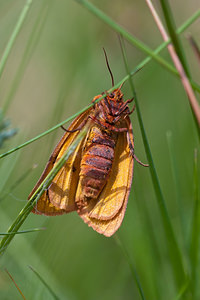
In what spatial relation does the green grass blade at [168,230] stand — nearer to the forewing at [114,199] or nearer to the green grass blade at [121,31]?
the green grass blade at [121,31]

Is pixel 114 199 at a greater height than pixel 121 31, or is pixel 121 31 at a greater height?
pixel 121 31

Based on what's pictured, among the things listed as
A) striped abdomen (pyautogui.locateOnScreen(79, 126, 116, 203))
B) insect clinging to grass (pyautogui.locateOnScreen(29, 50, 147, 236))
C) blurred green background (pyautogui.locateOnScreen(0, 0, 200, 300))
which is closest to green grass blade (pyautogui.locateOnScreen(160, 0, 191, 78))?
blurred green background (pyautogui.locateOnScreen(0, 0, 200, 300))

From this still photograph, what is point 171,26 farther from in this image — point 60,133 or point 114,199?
point 60,133

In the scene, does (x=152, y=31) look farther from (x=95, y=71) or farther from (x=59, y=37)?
(x=95, y=71)

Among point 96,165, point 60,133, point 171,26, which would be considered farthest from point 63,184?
point 60,133

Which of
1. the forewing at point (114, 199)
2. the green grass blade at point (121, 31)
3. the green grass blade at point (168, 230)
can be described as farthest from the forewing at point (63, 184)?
the green grass blade at point (121, 31)

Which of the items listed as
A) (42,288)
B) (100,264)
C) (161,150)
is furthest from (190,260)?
(161,150)
